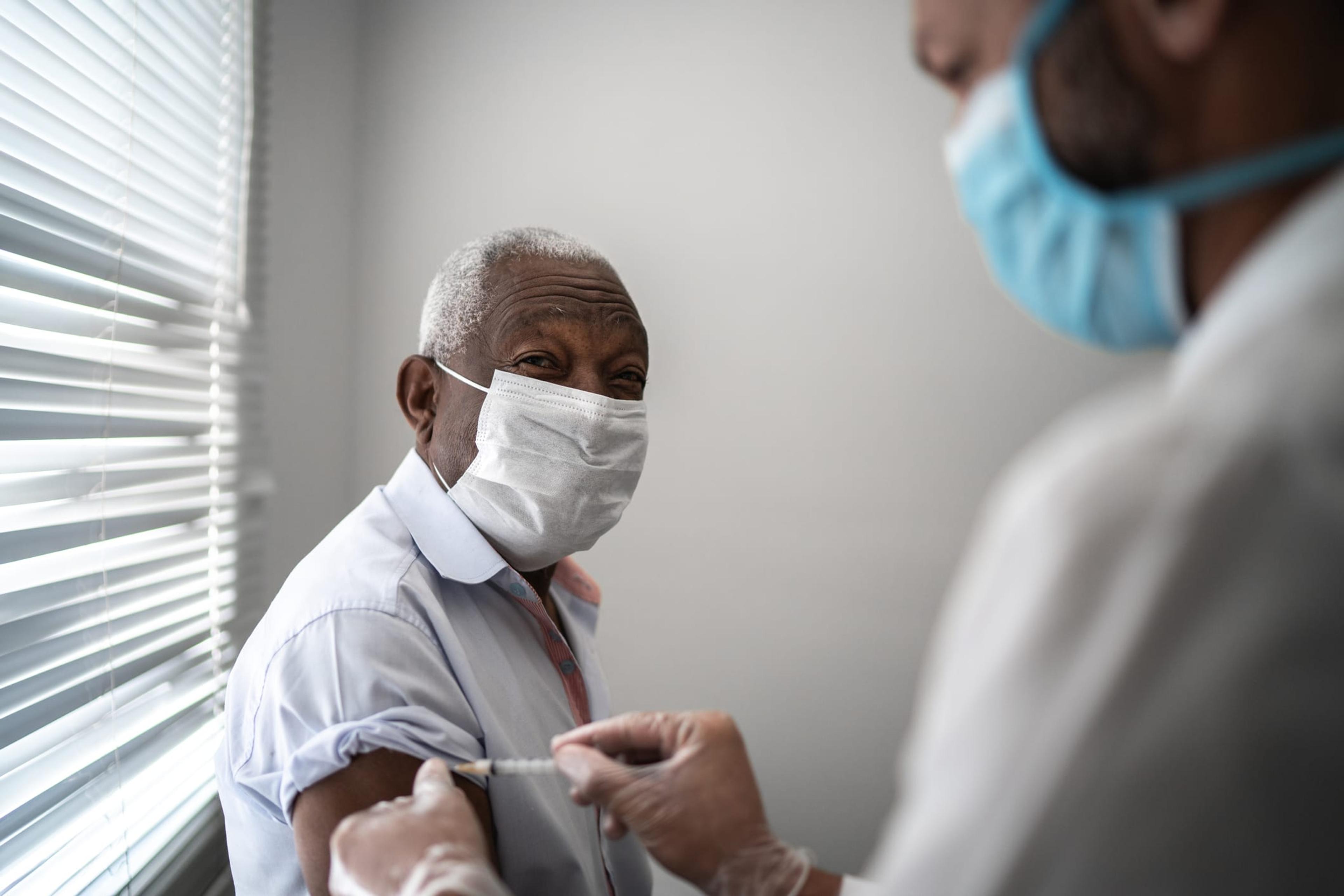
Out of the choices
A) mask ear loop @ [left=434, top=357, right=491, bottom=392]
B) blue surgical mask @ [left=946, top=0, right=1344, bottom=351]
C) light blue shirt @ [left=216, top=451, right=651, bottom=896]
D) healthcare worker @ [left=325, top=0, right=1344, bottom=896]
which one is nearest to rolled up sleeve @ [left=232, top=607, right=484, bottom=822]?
light blue shirt @ [left=216, top=451, right=651, bottom=896]

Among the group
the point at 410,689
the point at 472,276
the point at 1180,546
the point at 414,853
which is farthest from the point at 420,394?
the point at 1180,546

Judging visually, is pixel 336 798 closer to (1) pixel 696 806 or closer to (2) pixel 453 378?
(1) pixel 696 806

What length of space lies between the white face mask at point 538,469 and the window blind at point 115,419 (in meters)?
0.51

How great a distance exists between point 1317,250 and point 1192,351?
0.24 ft

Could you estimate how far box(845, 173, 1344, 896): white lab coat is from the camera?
1.25 feet

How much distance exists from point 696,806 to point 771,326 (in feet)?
5.59

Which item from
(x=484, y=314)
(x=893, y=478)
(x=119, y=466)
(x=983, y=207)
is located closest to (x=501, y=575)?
(x=484, y=314)

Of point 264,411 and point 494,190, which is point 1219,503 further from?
point 494,190

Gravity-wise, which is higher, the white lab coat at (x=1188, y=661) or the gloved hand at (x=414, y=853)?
the white lab coat at (x=1188, y=661)

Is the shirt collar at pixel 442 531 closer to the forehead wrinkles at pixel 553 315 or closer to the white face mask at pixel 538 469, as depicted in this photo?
the white face mask at pixel 538 469

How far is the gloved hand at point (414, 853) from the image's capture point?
2.28 ft

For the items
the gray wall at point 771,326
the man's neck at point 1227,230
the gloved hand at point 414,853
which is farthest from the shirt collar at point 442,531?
the gray wall at point 771,326

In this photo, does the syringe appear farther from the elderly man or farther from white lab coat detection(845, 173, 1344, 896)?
white lab coat detection(845, 173, 1344, 896)

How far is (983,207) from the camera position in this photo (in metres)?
0.58
